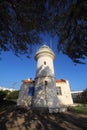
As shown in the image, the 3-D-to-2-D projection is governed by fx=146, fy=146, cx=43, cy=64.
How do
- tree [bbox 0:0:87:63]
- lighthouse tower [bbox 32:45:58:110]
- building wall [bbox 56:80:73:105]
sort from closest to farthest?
tree [bbox 0:0:87:63]
lighthouse tower [bbox 32:45:58:110]
building wall [bbox 56:80:73:105]

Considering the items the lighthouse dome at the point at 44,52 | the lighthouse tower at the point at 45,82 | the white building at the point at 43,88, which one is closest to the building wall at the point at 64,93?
the white building at the point at 43,88

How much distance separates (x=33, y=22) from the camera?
11.9 metres

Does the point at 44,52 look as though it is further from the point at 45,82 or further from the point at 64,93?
the point at 64,93

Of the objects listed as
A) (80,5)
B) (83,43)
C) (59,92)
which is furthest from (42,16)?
(59,92)

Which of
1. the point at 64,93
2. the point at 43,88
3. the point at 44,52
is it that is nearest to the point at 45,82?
the point at 43,88

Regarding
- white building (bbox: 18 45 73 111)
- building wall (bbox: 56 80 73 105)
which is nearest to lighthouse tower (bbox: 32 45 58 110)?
white building (bbox: 18 45 73 111)

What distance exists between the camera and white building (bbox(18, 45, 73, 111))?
69.3 ft

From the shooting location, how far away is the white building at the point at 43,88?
21.1 metres

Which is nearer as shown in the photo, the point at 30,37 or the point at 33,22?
the point at 33,22

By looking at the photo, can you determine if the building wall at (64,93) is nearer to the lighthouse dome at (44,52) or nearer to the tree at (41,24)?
the lighthouse dome at (44,52)

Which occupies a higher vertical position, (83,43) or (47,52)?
(47,52)

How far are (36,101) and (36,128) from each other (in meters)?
9.10

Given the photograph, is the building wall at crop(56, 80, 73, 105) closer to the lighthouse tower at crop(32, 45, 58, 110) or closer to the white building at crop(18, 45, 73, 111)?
the white building at crop(18, 45, 73, 111)

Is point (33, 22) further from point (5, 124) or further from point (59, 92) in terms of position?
point (59, 92)
